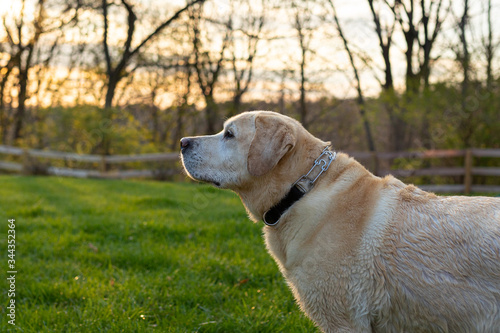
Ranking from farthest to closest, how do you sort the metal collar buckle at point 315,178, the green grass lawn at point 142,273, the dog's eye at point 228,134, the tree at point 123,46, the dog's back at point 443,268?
the tree at point 123,46
the green grass lawn at point 142,273
the dog's eye at point 228,134
the metal collar buckle at point 315,178
the dog's back at point 443,268

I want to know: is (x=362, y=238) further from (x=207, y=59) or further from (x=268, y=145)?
(x=207, y=59)

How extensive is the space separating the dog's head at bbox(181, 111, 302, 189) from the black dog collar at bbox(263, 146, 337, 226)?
0.20 m

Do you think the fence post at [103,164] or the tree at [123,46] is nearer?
the fence post at [103,164]

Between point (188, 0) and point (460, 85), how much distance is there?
10.0 m

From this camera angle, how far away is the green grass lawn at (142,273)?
10.8 feet

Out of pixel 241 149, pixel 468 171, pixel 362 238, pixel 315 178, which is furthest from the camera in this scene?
pixel 468 171

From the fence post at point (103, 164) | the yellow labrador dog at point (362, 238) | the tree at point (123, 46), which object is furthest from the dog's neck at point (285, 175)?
the tree at point (123, 46)

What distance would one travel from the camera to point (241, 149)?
2.99 metres

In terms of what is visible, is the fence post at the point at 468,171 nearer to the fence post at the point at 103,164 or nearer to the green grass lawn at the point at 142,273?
the green grass lawn at the point at 142,273

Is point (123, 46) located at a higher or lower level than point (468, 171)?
higher

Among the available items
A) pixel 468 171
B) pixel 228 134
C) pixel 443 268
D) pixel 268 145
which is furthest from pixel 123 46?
pixel 443 268

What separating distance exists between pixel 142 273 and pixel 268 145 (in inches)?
89.4

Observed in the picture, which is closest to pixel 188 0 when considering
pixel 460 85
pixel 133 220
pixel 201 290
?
pixel 460 85

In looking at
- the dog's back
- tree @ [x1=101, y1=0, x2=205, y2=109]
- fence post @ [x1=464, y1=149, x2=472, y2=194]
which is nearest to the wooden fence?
fence post @ [x1=464, y1=149, x2=472, y2=194]
